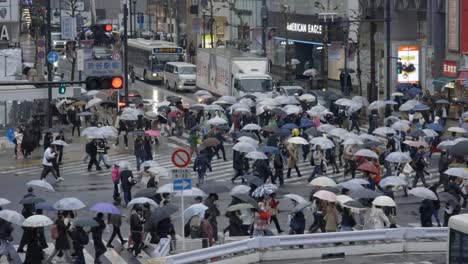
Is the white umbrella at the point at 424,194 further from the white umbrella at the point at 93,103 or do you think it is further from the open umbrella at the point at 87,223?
the white umbrella at the point at 93,103

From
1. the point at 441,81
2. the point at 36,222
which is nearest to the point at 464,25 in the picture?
the point at 441,81

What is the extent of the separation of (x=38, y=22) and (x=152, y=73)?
58.3 feet

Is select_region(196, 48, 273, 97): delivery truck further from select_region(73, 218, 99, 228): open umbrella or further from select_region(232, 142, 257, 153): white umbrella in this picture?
select_region(73, 218, 99, 228): open umbrella

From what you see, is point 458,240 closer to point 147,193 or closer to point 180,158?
point 180,158

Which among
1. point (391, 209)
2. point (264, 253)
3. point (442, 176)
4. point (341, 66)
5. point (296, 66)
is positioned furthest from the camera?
A: point (296, 66)

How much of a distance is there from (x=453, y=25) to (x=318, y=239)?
119ft

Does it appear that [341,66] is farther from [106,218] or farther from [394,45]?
[106,218]

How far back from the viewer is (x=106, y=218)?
2906cm

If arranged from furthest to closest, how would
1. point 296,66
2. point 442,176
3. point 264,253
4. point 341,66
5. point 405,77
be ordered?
point 296,66, point 341,66, point 405,77, point 442,176, point 264,253

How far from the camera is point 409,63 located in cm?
6278

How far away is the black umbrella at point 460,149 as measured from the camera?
34.0 metres

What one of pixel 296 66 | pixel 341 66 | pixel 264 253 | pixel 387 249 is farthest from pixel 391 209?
pixel 296 66

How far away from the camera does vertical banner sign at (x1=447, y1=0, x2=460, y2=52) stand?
5834cm

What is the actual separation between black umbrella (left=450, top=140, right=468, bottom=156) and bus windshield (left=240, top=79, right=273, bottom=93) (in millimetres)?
25600
